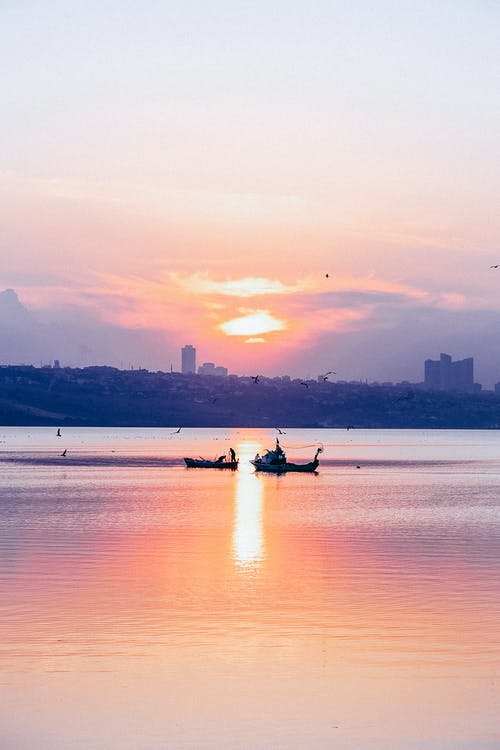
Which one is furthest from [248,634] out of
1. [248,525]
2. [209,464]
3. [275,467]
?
[209,464]

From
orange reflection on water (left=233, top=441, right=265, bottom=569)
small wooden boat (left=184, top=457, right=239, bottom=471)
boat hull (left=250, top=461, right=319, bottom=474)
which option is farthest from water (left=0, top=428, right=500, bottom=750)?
small wooden boat (left=184, top=457, right=239, bottom=471)

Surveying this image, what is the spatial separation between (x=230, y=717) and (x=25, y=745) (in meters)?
4.38

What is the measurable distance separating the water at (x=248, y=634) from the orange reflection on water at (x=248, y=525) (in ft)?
1.13

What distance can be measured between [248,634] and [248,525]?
40025 millimetres

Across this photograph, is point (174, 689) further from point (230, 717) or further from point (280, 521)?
point (280, 521)

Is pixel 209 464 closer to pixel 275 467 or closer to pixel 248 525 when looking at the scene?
pixel 275 467

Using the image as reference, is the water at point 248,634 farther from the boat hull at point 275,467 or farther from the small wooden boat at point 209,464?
the small wooden boat at point 209,464

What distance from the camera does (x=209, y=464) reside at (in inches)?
6412

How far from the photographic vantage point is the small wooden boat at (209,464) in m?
157

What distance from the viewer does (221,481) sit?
13475 centimetres

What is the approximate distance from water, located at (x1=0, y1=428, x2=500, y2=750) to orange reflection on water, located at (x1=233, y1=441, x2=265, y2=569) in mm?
344

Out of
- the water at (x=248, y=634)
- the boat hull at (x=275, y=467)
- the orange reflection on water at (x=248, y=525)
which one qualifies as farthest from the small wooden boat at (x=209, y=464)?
the water at (x=248, y=634)

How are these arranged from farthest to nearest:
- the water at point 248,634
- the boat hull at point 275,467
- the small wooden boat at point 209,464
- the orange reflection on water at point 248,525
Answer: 1. the small wooden boat at point 209,464
2. the boat hull at point 275,467
3. the orange reflection on water at point 248,525
4. the water at point 248,634

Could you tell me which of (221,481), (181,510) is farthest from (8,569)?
(221,481)
